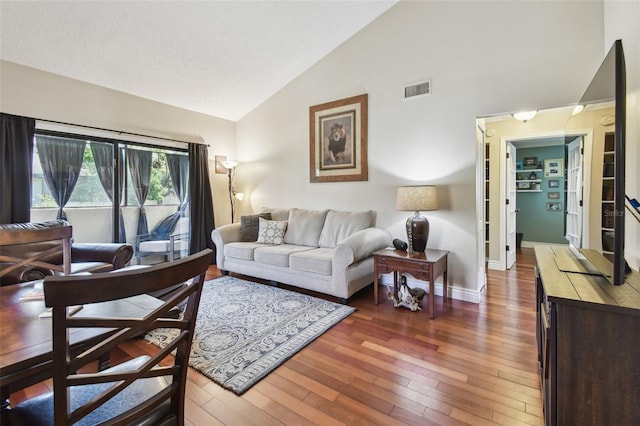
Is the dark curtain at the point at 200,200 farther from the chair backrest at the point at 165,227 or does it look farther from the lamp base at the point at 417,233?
the lamp base at the point at 417,233

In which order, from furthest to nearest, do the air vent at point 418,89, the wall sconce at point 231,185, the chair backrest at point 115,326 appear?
the wall sconce at point 231,185, the air vent at point 418,89, the chair backrest at point 115,326

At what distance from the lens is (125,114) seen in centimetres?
400

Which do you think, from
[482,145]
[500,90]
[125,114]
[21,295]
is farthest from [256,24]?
[21,295]

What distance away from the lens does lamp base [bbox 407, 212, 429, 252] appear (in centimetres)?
311

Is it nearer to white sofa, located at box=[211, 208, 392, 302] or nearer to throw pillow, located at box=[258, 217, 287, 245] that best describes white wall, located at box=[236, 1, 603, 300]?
white sofa, located at box=[211, 208, 392, 302]

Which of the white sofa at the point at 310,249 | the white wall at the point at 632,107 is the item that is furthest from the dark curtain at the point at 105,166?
the white wall at the point at 632,107

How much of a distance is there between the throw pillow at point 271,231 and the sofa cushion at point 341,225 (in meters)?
0.57

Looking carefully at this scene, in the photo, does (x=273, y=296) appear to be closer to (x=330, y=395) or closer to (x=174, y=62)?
(x=330, y=395)

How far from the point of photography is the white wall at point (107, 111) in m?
3.16

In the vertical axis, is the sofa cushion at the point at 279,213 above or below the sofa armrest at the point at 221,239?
above

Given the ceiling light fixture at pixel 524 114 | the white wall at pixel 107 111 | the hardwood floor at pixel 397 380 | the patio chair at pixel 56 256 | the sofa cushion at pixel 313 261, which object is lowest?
the hardwood floor at pixel 397 380

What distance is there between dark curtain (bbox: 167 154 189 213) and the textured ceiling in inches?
33.6

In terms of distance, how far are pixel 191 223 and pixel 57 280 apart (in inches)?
172

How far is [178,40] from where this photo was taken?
Result: 3.36m
